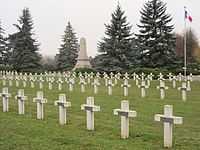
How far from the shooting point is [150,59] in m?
43.2

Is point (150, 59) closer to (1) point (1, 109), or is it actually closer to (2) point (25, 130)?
(1) point (1, 109)

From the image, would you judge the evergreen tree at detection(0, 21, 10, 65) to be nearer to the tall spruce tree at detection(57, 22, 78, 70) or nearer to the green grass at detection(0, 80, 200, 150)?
the tall spruce tree at detection(57, 22, 78, 70)

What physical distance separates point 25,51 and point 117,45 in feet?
50.9

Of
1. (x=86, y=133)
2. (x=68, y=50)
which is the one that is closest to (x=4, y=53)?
(x=68, y=50)

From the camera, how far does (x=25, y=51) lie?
52469mm

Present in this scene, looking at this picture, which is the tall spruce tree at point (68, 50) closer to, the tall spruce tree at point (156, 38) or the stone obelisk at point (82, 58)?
the stone obelisk at point (82, 58)

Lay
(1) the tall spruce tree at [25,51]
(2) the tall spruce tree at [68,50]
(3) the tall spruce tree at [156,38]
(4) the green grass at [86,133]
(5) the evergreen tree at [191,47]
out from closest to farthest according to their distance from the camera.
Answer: (4) the green grass at [86,133] → (3) the tall spruce tree at [156,38] → (1) the tall spruce tree at [25,51] → (2) the tall spruce tree at [68,50] → (5) the evergreen tree at [191,47]

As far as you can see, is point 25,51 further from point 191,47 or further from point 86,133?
point 86,133

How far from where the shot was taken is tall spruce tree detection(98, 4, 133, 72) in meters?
43.6

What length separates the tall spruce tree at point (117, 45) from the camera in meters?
43.6

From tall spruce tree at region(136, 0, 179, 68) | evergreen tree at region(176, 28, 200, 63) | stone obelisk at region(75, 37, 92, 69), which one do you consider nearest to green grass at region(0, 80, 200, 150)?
tall spruce tree at region(136, 0, 179, 68)

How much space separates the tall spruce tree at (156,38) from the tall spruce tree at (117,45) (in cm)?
162

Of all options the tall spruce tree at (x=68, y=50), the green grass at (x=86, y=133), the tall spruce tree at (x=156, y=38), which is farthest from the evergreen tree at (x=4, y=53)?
the green grass at (x=86, y=133)

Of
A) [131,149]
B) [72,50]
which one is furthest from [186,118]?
[72,50]
